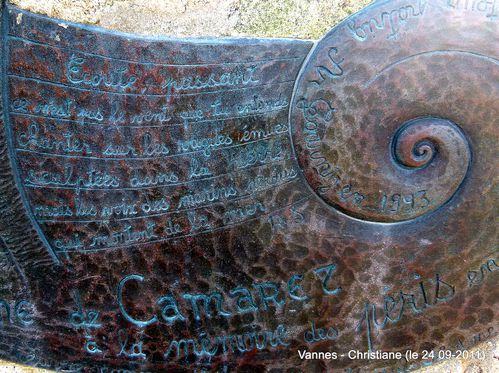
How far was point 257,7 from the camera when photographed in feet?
5.44

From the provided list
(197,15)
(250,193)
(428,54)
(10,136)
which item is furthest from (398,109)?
(10,136)

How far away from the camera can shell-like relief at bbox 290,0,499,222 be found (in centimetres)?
158

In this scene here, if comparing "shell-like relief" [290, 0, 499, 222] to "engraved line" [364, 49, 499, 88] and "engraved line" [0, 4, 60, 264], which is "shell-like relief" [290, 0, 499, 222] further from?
"engraved line" [0, 4, 60, 264]

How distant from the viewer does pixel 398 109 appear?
1637 mm

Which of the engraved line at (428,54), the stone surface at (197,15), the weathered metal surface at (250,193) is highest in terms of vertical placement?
the stone surface at (197,15)

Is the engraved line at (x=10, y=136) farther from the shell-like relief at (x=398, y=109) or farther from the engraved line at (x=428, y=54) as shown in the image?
the engraved line at (x=428, y=54)

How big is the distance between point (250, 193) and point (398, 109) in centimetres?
49

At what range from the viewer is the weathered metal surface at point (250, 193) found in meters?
1.63

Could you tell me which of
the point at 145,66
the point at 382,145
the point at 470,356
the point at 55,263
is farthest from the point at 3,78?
the point at 470,356

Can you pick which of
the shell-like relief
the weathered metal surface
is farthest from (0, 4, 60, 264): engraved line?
Result: the shell-like relief

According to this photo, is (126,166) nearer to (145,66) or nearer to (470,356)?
(145,66)

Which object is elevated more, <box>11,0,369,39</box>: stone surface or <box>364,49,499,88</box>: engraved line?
<box>11,0,369,39</box>: stone surface

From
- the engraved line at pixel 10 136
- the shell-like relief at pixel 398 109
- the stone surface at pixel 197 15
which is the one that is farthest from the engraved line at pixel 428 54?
the engraved line at pixel 10 136

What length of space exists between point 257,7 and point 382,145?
534 mm
